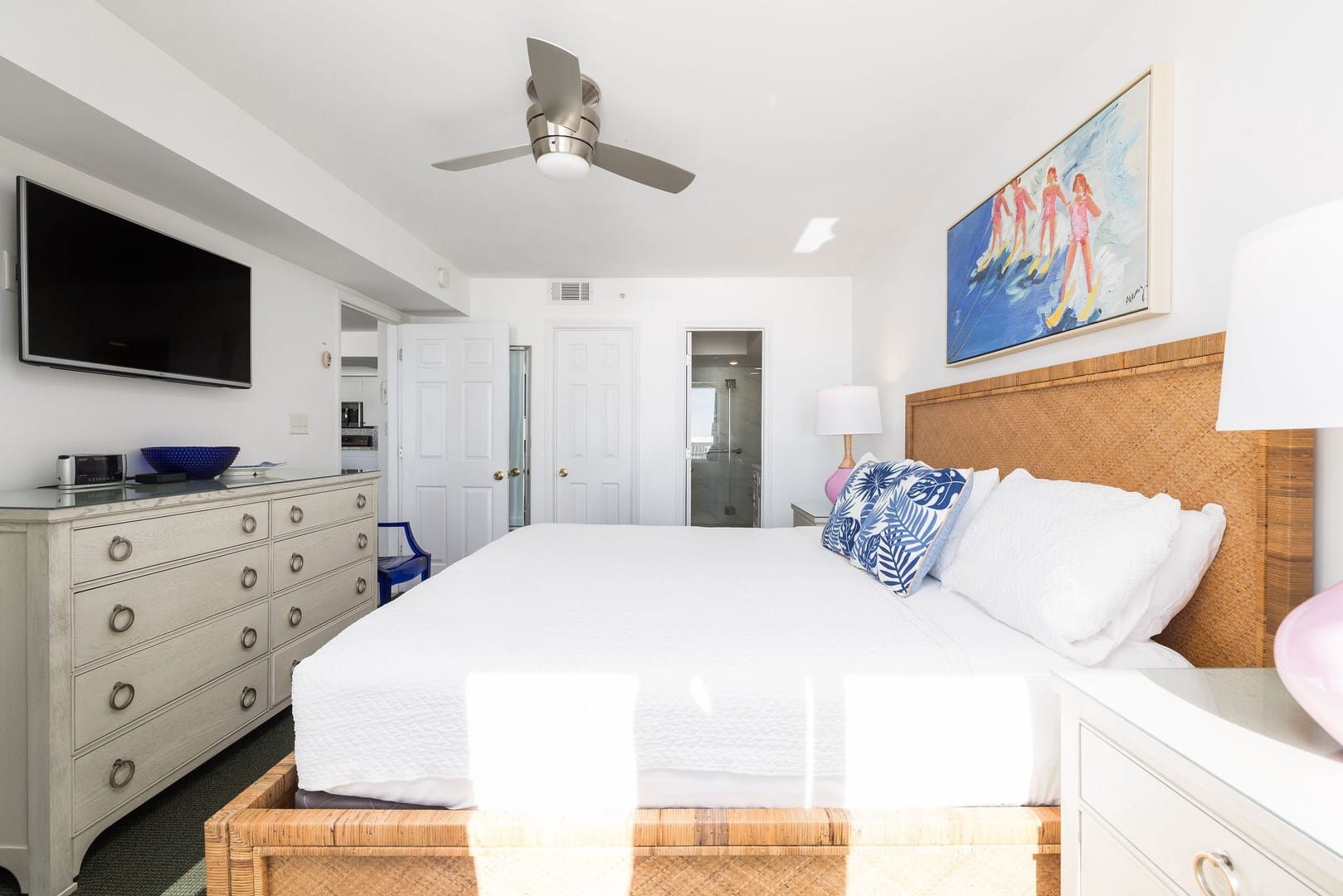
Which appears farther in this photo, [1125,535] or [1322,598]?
[1125,535]

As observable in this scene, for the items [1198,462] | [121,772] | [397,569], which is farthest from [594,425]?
[1198,462]

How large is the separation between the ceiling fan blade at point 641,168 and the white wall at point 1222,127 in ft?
4.15

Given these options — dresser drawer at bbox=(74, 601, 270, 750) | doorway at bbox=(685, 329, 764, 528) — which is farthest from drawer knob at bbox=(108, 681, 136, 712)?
doorway at bbox=(685, 329, 764, 528)

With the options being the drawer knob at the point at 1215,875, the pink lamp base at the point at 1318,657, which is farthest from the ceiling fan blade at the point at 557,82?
the drawer knob at the point at 1215,875

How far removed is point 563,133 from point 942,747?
1.93 metres

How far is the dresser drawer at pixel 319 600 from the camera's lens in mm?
2088

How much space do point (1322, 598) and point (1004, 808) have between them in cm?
64

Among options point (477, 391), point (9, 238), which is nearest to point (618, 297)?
point (477, 391)

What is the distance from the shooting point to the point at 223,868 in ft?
3.32

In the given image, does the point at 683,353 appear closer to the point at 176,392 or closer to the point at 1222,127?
the point at 176,392

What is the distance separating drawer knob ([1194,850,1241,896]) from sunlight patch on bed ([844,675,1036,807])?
35 centimetres

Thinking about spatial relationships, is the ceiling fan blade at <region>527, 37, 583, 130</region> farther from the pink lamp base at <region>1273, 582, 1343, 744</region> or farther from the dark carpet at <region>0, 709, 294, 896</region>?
the dark carpet at <region>0, 709, 294, 896</region>

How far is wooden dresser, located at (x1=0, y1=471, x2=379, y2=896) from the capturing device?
1309mm

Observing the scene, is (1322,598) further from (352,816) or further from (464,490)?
(464,490)
